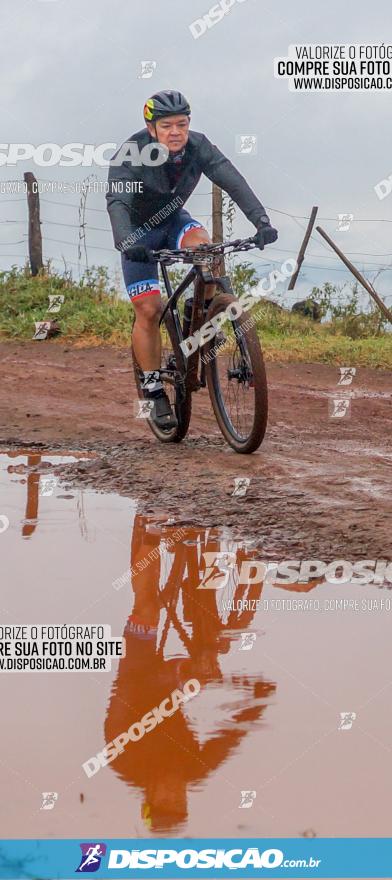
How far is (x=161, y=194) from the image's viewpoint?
23.5ft

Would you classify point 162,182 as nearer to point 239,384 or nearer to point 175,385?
point 175,385

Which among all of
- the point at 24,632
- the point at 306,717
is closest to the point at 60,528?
the point at 24,632

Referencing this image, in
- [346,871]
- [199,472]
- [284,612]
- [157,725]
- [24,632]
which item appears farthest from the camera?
[199,472]

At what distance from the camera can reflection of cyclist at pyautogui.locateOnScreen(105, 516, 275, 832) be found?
9.53 ft

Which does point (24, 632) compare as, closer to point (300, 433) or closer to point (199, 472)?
point (199, 472)

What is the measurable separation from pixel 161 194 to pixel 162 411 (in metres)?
1.39

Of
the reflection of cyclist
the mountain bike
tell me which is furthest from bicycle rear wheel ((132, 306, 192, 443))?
the reflection of cyclist

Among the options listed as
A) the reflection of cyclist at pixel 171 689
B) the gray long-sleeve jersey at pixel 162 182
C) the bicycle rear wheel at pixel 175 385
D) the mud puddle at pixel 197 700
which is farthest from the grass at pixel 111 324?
the reflection of cyclist at pixel 171 689

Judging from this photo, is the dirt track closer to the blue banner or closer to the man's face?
the man's face

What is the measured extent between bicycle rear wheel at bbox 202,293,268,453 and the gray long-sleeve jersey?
74 cm

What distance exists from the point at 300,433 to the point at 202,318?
62.9 inches

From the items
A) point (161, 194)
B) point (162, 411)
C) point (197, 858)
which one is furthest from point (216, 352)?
point (197, 858)

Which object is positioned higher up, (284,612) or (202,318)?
(202,318)

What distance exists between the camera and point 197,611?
436cm
